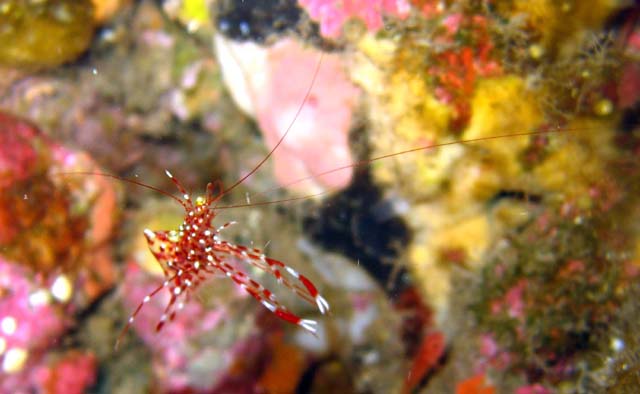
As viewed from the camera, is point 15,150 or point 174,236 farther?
point 15,150

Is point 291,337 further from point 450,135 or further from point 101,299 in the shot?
point 450,135

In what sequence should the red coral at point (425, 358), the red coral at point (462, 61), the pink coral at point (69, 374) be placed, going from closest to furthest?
1. the red coral at point (462, 61)
2. the pink coral at point (69, 374)
3. the red coral at point (425, 358)

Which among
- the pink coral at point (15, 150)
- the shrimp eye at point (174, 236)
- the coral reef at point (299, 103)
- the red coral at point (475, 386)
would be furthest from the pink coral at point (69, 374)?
the red coral at point (475, 386)

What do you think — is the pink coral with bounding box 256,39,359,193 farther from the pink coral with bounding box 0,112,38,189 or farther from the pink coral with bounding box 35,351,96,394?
the pink coral with bounding box 35,351,96,394

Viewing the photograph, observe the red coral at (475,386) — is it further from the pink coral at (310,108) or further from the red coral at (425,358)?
the pink coral at (310,108)

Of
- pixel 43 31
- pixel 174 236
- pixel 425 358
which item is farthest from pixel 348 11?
pixel 43 31

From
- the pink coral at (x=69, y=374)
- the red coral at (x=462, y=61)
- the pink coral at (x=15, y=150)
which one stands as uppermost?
the red coral at (x=462, y=61)

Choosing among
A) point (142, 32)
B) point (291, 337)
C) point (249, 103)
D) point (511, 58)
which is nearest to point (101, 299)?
point (291, 337)

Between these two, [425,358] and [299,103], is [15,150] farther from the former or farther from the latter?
[425,358]
